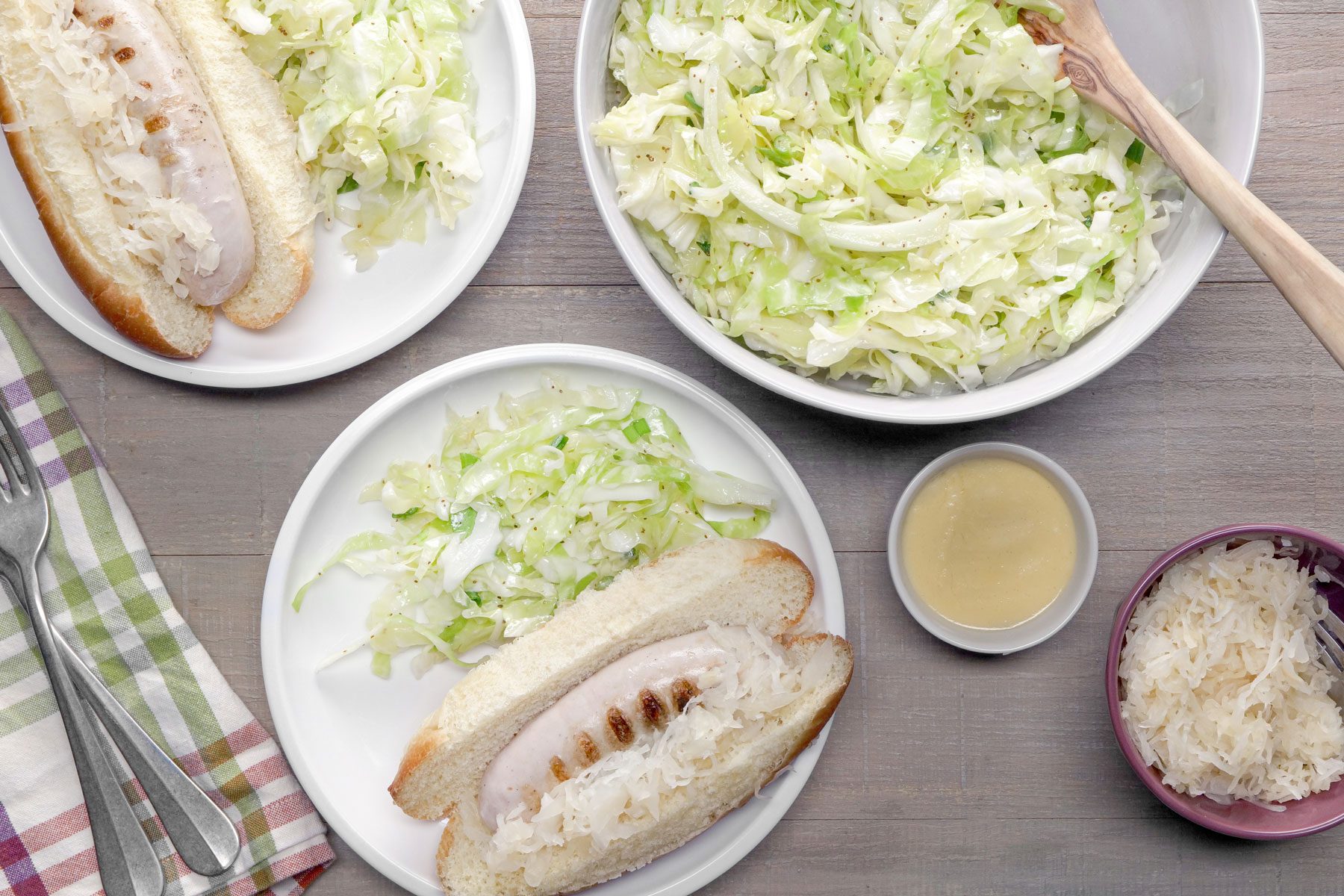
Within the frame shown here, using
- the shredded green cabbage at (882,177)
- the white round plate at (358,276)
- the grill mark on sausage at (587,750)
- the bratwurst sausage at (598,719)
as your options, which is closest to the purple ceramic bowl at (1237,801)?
the shredded green cabbage at (882,177)

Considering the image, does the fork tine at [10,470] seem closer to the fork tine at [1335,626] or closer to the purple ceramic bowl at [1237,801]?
the purple ceramic bowl at [1237,801]

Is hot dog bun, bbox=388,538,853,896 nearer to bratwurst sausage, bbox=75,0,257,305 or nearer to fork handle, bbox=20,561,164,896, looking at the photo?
fork handle, bbox=20,561,164,896

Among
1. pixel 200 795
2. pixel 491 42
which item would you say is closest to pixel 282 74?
pixel 491 42

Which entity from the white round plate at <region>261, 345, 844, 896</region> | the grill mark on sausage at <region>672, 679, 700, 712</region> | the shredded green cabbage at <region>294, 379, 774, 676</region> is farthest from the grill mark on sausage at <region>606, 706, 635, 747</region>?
the white round plate at <region>261, 345, 844, 896</region>

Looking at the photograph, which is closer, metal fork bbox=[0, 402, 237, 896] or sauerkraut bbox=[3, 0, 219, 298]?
sauerkraut bbox=[3, 0, 219, 298]

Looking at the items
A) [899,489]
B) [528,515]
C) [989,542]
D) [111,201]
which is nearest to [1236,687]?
[989,542]

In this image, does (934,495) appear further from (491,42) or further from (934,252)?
(491,42)

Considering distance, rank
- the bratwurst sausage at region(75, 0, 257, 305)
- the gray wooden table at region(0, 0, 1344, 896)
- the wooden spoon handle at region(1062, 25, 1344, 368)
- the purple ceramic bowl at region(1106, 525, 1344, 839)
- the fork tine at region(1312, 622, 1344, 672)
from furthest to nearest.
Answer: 1. the gray wooden table at region(0, 0, 1344, 896)
2. the fork tine at region(1312, 622, 1344, 672)
3. the purple ceramic bowl at region(1106, 525, 1344, 839)
4. the bratwurst sausage at region(75, 0, 257, 305)
5. the wooden spoon handle at region(1062, 25, 1344, 368)

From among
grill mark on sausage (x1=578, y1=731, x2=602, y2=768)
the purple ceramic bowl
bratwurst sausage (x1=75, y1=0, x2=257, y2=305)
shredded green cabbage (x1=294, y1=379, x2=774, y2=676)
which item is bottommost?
the purple ceramic bowl
